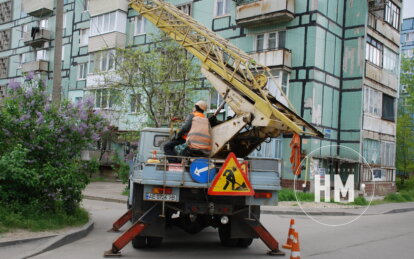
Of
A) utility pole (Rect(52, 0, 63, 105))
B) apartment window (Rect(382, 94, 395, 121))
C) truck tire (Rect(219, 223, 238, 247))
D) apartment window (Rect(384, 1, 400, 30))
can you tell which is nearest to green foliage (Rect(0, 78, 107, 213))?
utility pole (Rect(52, 0, 63, 105))

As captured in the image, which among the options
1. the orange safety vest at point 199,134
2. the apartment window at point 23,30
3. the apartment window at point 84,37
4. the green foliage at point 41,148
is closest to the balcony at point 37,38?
the apartment window at point 23,30

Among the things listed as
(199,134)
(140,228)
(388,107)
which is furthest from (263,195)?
(388,107)

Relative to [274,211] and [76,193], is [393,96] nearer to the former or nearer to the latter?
[274,211]

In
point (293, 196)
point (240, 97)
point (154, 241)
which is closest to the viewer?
point (154, 241)

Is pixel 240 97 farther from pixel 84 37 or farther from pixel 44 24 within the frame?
pixel 44 24

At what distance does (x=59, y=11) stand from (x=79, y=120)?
490 cm

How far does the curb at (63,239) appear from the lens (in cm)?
811

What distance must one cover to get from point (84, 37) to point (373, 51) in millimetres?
22379

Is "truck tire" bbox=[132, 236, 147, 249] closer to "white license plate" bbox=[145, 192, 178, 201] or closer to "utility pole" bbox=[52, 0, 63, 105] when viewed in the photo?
"white license plate" bbox=[145, 192, 178, 201]

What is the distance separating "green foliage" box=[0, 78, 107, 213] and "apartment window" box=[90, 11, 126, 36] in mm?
23078

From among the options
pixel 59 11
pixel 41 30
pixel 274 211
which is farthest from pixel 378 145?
pixel 41 30

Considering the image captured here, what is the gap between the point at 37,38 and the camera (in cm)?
4016

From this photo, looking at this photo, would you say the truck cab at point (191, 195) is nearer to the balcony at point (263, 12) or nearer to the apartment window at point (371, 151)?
the balcony at point (263, 12)

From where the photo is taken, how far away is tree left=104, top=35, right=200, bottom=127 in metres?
21.0
